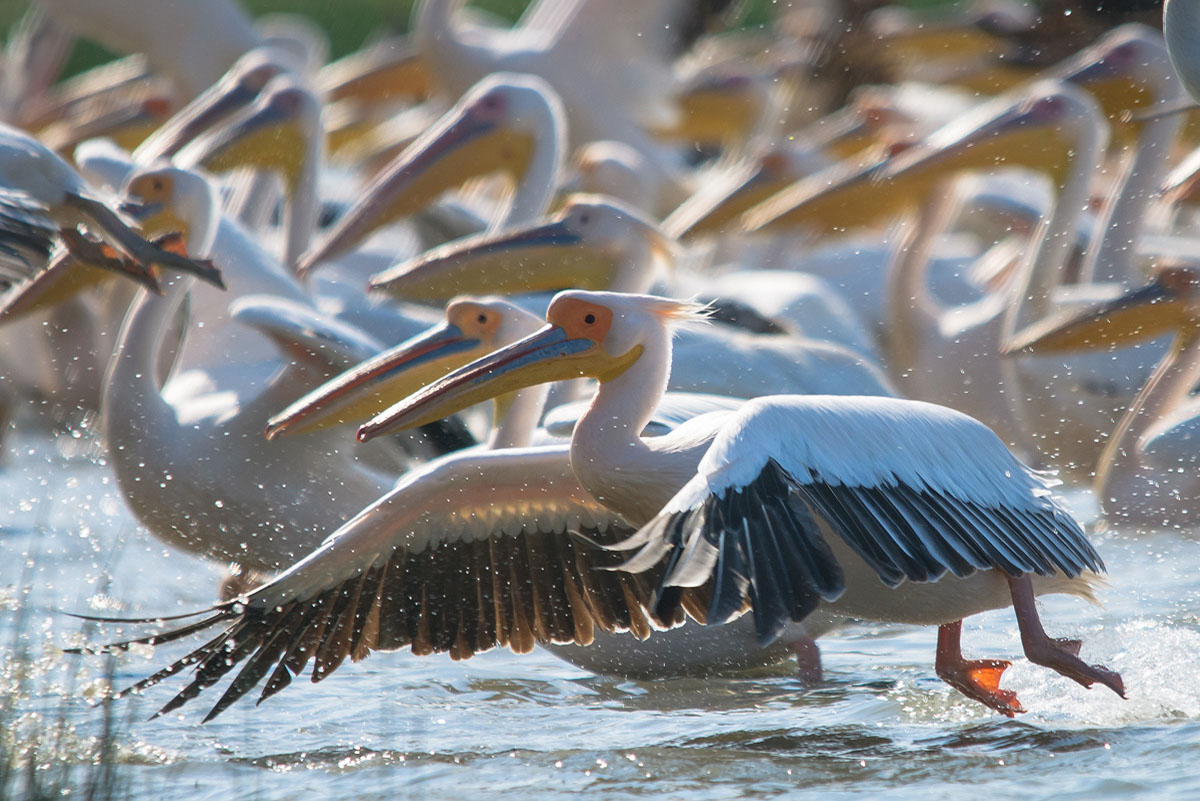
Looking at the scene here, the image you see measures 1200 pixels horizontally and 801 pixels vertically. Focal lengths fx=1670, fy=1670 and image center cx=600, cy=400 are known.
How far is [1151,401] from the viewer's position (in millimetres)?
5008

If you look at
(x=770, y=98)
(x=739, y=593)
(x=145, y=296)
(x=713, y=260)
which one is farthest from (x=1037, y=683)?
(x=770, y=98)

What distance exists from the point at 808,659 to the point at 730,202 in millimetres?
3884

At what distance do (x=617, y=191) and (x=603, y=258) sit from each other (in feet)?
7.33

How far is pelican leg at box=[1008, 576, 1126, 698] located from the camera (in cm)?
306

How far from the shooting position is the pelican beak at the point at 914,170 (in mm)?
5945

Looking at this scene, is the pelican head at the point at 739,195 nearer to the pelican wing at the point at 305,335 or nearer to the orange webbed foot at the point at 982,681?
the pelican wing at the point at 305,335

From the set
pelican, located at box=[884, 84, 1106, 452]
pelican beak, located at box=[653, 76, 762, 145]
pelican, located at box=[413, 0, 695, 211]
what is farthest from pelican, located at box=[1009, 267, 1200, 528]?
pelican beak, located at box=[653, 76, 762, 145]

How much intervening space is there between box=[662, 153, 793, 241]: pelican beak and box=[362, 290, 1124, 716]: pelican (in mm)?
4012

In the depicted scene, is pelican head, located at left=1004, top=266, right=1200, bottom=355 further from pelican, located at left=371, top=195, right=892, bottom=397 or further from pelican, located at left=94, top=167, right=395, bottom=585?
pelican, located at left=94, top=167, right=395, bottom=585

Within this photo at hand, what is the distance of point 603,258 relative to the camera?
17.4ft

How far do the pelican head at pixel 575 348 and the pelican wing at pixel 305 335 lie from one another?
1.01m

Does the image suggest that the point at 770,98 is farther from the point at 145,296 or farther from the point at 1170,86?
the point at 145,296

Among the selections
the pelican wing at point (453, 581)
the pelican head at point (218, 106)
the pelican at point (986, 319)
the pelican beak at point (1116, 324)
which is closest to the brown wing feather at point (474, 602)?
the pelican wing at point (453, 581)

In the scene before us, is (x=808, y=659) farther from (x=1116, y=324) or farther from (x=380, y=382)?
(x=1116, y=324)
